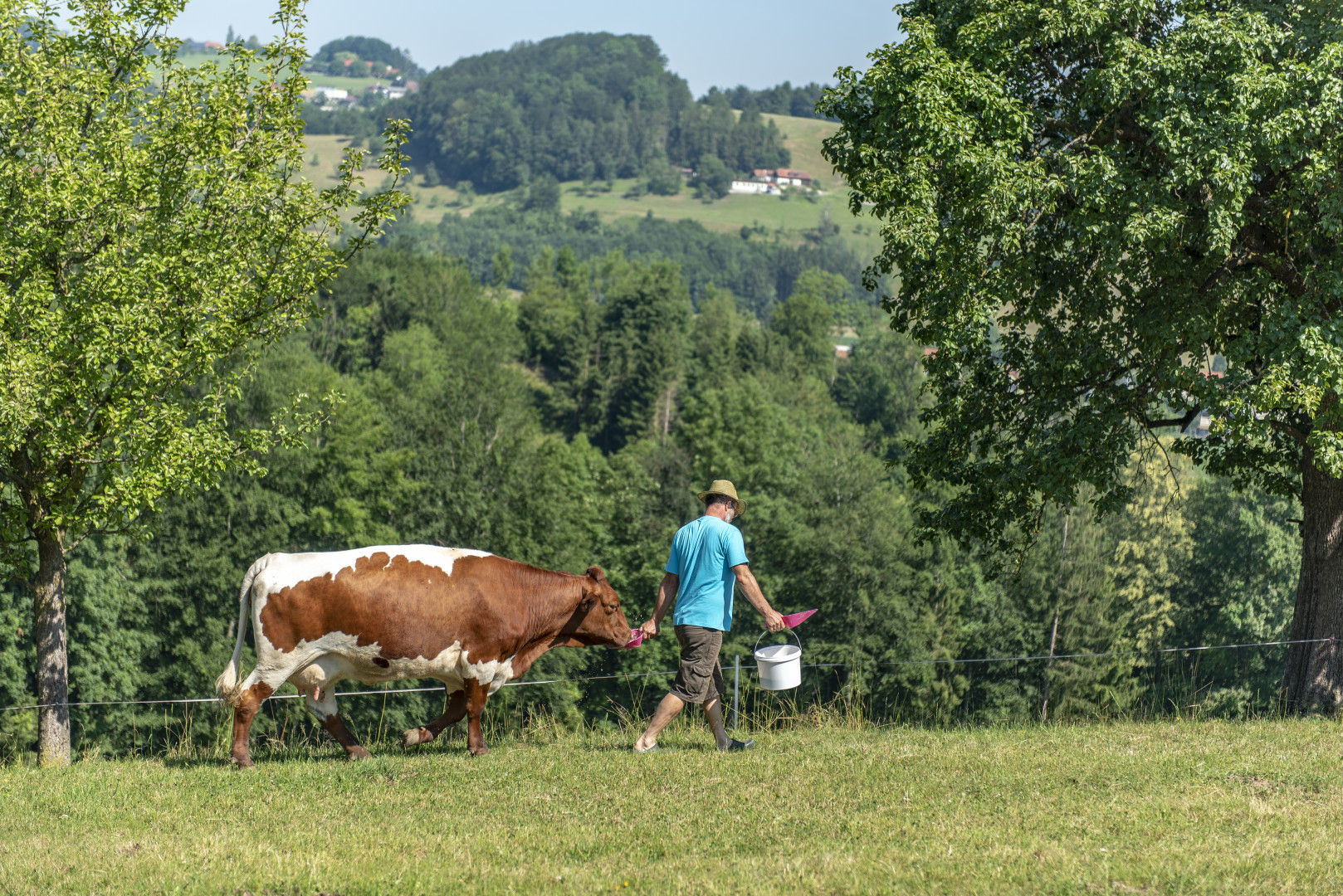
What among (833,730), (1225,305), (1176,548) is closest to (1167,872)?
(833,730)

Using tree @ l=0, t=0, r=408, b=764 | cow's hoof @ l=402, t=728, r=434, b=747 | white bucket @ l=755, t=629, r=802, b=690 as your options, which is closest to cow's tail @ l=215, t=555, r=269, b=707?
cow's hoof @ l=402, t=728, r=434, b=747

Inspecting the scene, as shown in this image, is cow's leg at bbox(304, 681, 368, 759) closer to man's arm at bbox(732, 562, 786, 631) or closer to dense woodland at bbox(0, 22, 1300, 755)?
man's arm at bbox(732, 562, 786, 631)

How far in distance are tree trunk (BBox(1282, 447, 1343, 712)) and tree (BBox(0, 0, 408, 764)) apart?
37.6ft

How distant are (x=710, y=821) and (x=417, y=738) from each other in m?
3.78

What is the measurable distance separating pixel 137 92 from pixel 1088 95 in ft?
34.2

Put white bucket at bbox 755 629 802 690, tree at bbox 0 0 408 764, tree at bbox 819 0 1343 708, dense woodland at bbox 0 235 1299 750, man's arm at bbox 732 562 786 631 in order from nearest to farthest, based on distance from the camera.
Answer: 1. man's arm at bbox 732 562 786 631
2. white bucket at bbox 755 629 802 690
3. tree at bbox 0 0 408 764
4. tree at bbox 819 0 1343 708
5. dense woodland at bbox 0 235 1299 750

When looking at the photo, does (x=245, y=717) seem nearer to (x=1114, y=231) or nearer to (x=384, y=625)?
(x=384, y=625)

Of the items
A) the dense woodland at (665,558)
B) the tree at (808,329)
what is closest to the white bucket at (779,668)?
the dense woodland at (665,558)

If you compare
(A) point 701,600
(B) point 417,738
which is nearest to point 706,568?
(A) point 701,600

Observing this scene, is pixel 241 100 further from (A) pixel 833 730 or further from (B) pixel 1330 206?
(B) pixel 1330 206

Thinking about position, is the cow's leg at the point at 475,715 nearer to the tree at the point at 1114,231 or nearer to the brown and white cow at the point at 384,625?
the brown and white cow at the point at 384,625

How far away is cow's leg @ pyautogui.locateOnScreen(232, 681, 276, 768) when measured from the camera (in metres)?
10.0

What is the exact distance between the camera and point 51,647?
13.3 meters

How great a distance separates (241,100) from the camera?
13.1m
